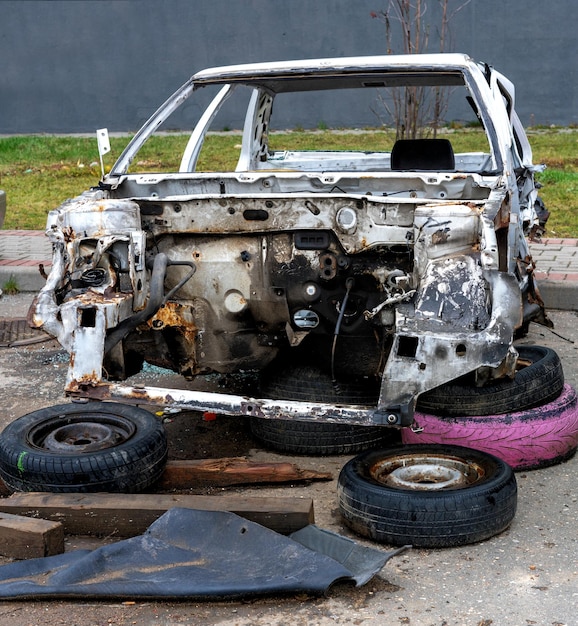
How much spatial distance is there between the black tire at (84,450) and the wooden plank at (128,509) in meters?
0.16

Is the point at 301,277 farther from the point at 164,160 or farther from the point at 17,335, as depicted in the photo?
the point at 164,160

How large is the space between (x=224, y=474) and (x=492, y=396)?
136cm

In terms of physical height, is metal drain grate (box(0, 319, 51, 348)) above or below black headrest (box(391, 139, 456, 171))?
below

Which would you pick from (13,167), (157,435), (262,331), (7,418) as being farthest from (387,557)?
(13,167)

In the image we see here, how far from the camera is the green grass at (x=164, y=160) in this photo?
11.7 meters

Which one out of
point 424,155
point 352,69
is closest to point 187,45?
point 424,155

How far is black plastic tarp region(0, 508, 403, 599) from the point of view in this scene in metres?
3.56

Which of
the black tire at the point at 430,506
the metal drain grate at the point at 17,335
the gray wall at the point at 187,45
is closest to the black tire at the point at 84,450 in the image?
the black tire at the point at 430,506

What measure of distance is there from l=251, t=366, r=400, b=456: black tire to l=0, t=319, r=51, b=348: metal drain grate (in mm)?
2644

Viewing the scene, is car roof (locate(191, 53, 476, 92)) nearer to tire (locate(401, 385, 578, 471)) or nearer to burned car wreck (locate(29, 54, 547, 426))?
burned car wreck (locate(29, 54, 547, 426))

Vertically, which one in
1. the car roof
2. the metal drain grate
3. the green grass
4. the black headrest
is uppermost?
the car roof

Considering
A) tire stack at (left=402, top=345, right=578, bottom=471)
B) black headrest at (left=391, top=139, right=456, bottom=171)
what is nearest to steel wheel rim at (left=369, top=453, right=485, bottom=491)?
tire stack at (left=402, top=345, right=578, bottom=471)

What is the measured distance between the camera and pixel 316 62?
19.2 ft

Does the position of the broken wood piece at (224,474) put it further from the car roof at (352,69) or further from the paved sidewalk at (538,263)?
the paved sidewalk at (538,263)
